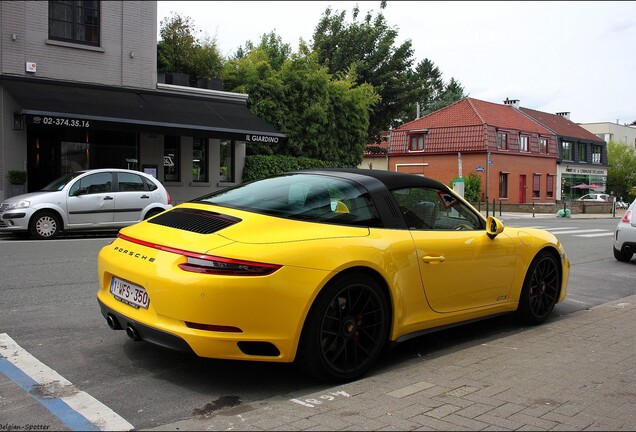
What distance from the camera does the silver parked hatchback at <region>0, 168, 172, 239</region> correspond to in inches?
502

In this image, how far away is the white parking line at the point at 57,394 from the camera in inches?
134

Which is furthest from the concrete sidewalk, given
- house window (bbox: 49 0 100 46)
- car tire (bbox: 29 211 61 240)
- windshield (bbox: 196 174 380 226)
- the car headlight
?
house window (bbox: 49 0 100 46)

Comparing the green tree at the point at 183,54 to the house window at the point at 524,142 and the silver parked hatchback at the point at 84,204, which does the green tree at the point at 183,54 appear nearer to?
the silver parked hatchback at the point at 84,204

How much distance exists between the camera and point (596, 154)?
59.9 metres

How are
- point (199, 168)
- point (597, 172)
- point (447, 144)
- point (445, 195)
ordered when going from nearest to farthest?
point (445, 195) → point (199, 168) → point (447, 144) → point (597, 172)

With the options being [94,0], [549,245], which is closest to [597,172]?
[94,0]

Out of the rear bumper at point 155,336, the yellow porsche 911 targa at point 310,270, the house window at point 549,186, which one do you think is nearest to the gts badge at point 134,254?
the yellow porsche 911 targa at point 310,270

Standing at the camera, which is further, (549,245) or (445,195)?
(549,245)

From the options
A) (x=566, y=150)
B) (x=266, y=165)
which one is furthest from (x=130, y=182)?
(x=566, y=150)

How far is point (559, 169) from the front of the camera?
53.2m

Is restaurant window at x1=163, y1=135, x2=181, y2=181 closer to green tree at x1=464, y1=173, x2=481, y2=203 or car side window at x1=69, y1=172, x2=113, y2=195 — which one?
car side window at x1=69, y1=172, x2=113, y2=195

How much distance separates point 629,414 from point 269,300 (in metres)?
2.26

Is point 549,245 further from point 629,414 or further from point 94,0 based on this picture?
point 94,0

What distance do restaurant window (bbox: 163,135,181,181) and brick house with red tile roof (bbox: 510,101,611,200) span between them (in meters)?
39.8
